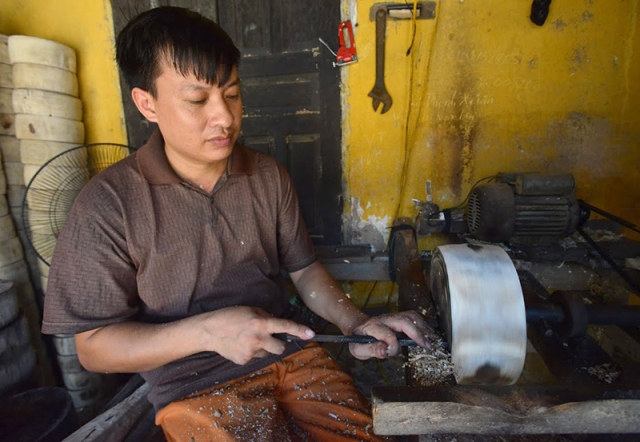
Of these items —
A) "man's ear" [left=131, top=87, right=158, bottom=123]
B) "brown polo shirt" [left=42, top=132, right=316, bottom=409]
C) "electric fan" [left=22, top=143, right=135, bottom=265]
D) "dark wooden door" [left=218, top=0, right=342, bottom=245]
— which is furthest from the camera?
"dark wooden door" [left=218, top=0, right=342, bottom=245]

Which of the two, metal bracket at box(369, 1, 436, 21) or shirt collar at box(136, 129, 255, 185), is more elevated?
metal bracket at box(369, 1, 436, 21)

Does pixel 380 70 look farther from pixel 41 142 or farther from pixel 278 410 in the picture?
pixel 41 142

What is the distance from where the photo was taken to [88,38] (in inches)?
124

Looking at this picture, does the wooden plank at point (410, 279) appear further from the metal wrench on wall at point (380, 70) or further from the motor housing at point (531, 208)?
the metal wrench on wall at point (380, 70)

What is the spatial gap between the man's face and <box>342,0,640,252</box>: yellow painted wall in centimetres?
176

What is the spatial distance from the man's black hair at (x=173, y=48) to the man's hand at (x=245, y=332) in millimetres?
784

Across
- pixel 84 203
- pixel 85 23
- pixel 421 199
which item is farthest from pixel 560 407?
pixel 85 23

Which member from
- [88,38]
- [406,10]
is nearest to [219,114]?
[406,10]

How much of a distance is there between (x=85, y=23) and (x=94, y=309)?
115 inches

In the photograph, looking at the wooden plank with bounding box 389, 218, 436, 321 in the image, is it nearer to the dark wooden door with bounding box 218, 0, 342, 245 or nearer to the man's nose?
the dark wooden door with bounding box 218, 0, 342, 245

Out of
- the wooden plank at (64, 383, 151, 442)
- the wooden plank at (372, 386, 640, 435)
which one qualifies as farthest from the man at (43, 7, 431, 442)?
the wooden plank at (64, 383, 151, 442)

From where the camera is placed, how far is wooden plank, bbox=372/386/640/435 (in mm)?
876

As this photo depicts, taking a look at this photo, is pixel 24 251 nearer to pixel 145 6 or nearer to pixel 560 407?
pixel 145 6

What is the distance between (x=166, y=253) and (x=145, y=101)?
0.56 metres
